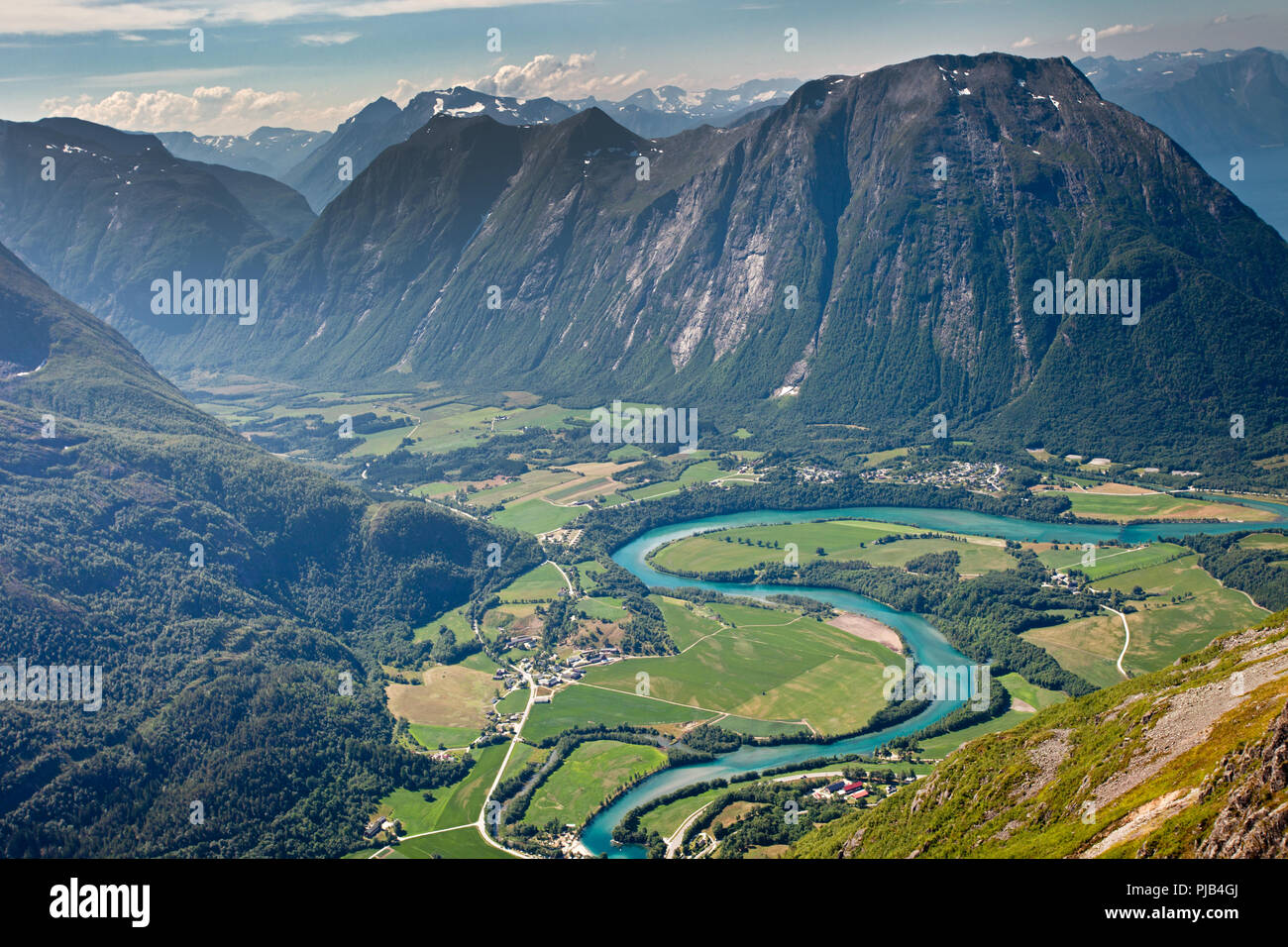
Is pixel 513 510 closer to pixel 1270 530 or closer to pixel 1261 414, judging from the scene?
pixel 1270 530

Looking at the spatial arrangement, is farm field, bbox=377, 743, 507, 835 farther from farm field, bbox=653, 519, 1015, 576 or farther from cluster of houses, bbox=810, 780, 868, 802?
farm field, bbox=653, 519, 1015, 576

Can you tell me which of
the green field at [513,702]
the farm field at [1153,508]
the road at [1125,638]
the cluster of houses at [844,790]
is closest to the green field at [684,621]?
the green field at [513,702]

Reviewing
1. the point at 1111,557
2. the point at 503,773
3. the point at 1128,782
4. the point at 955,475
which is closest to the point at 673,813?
the point at 503,773

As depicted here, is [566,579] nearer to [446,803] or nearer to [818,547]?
[818,547]

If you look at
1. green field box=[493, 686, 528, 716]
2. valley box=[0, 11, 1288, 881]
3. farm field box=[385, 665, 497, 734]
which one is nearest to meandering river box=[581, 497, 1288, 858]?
valley box=[0, 11, 1288, 881]

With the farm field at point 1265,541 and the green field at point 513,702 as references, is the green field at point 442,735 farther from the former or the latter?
the farm field at point 1265,541
